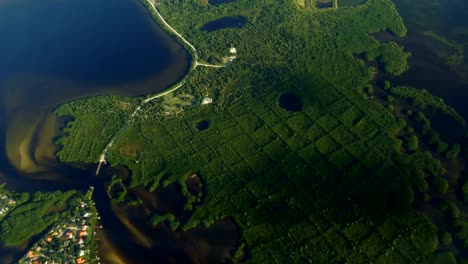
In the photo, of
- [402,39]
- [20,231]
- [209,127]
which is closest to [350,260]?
[209,127]

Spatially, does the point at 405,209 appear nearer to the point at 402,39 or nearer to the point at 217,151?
the point at 217,151

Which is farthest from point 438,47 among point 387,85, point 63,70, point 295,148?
point 63,70

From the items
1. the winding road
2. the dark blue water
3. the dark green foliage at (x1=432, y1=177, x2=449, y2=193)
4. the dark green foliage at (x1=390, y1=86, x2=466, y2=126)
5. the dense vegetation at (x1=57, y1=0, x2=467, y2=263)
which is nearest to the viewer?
the dense vegetation at (x1=57, y1=0, x2=467, y2=263)

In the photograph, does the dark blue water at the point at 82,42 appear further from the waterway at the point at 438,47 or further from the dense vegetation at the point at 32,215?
the waterway at the point at 438,47

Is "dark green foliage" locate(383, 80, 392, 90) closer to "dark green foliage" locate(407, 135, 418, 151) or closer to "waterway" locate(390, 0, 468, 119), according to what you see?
"waterway" locate(390, 0, 468, 119)

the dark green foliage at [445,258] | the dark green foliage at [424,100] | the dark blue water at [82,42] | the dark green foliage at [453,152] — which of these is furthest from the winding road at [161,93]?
the dark green foliage at [445,258]

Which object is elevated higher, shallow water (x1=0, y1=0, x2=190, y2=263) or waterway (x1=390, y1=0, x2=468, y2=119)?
waterway (x1=390, y1=0, x2=468, y2=119)

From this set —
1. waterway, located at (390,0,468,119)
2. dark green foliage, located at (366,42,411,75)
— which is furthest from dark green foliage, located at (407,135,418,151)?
dark green foliage, located at (366,42,411,75)

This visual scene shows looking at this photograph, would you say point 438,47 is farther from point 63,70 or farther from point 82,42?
point 63,70
